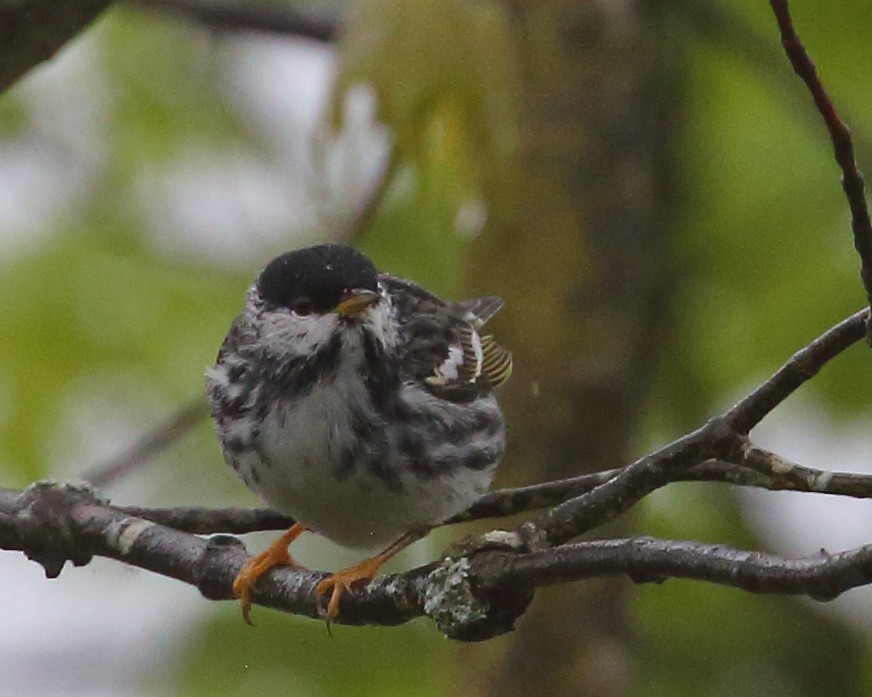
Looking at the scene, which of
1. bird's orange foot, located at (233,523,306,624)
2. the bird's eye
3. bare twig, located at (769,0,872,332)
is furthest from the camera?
the bird's eye

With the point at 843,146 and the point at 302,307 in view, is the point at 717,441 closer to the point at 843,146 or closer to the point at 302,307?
the point at 843,146

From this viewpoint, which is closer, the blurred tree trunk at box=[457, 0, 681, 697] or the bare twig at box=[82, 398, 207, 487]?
the bare twig at box=[82, 398, 207, 487]

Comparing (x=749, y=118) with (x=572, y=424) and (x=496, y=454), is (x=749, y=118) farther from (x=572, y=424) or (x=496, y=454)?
(x=496, y=454)

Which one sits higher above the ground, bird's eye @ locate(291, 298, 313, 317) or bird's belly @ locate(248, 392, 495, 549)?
bird's eye @ locate(291, 298, 313, 317)

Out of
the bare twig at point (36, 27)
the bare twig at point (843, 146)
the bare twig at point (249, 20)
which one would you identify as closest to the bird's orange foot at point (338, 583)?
the bare twig at point (843, 146)

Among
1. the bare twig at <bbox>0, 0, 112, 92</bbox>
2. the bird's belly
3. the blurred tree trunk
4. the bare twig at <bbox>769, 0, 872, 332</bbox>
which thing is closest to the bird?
the bird's belly

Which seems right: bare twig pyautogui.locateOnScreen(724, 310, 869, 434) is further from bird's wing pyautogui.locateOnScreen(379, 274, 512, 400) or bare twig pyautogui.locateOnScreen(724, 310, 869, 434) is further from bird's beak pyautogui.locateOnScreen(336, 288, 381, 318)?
bird's wing pyautogui.locateOnScreen(379, 274, 512, 400)

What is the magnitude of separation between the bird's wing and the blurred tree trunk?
22.0 inches

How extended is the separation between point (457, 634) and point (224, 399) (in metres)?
1.38

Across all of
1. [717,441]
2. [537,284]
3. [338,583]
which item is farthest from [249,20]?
[717,441]

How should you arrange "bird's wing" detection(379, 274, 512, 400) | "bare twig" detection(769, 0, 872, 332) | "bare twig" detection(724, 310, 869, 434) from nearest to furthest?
"bare twig" detection(769, 0, 872, 332), "bare twig" detection(724, 310, 869, 434), "bird's wing" detection(379, 274, 512, 400)

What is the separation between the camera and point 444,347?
13.6 feet

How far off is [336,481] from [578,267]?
220 cm

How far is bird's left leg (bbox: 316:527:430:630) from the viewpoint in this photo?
3082 millimetres
